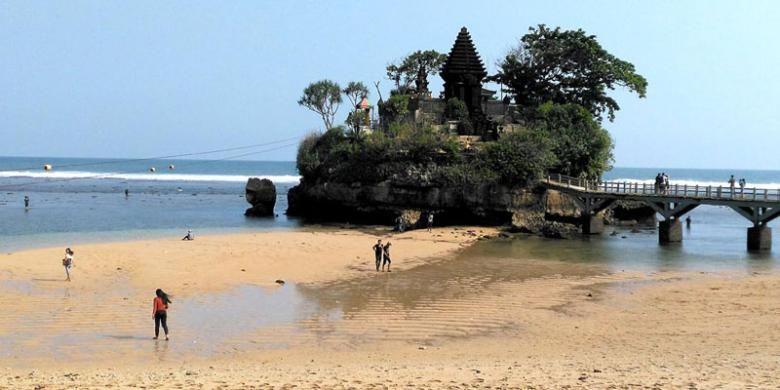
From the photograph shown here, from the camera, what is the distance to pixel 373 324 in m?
20.1

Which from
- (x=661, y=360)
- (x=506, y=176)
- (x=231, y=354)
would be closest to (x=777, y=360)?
(x=661, y=360)

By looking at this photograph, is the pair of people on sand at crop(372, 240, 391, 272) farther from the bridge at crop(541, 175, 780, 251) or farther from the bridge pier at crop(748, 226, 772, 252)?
the bridge pier at crop(748, 226, 772, 252)

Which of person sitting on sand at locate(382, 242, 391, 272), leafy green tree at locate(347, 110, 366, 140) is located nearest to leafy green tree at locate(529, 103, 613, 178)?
leafy green tree at locate(347, 110, 366, 140)

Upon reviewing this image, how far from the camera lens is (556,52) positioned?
64.6 m

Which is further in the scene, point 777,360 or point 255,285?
point 255,285

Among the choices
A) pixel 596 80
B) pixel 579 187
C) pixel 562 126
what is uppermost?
pixel 596 80

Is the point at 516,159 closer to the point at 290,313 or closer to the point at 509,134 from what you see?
the point at 509,134

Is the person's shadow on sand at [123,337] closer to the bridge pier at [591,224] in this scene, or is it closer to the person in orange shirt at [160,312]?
the person in orange shirt at [160,312]

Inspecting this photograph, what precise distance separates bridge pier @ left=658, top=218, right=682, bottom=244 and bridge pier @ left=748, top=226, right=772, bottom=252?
417 centimetres

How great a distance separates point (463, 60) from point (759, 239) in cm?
2888

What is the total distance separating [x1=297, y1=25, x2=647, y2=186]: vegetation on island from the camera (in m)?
47.6

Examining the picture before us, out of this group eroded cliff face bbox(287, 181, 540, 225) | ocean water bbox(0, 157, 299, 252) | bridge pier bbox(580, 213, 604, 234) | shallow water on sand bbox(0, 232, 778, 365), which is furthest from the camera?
eroded cliff face bbox(287, 181, 540, 225)

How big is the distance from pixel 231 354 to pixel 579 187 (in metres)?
34.3

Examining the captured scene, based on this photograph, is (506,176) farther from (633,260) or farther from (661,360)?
(661,360)
